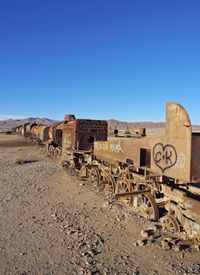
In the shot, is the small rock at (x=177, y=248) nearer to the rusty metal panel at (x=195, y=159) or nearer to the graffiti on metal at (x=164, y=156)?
the rusty metal panel at (x=195, y=159)

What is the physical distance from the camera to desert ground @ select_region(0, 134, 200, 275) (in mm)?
3793

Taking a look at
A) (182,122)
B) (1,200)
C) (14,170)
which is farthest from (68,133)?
(182,122)

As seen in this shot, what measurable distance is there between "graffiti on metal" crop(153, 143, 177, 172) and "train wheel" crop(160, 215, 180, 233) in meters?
1.21

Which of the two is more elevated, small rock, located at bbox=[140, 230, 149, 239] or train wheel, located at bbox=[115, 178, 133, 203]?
train wheel, located at bbox=[115, 178, 133, 203]

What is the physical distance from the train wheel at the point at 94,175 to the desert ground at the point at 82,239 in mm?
1139

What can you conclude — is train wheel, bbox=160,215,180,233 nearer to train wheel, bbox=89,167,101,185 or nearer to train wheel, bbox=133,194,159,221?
train wheel, bbox=133,194,159,221

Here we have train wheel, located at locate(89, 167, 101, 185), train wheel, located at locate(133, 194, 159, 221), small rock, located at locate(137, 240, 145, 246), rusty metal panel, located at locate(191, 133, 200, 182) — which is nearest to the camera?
rusty metal panel, located at locate(191, 133, 200, 182)

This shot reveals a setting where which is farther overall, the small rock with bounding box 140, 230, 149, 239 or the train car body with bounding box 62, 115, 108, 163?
the train car body with bounding box 62, 115, 108, 163

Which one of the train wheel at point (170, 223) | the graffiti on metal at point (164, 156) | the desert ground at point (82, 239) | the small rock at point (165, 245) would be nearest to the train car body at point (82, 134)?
the desert ground at point (82, 239)

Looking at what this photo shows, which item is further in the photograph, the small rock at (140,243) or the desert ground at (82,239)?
the small rock at (140,243)

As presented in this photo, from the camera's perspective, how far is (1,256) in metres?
4.18

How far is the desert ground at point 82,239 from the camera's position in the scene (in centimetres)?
379

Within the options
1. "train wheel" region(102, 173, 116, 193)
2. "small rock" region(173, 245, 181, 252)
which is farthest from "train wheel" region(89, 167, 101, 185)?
"small rock" region(173, 245, 181, 252)

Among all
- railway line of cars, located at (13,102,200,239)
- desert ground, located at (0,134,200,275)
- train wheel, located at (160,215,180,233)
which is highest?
railway line of cars, located at (13,102,200,239)
